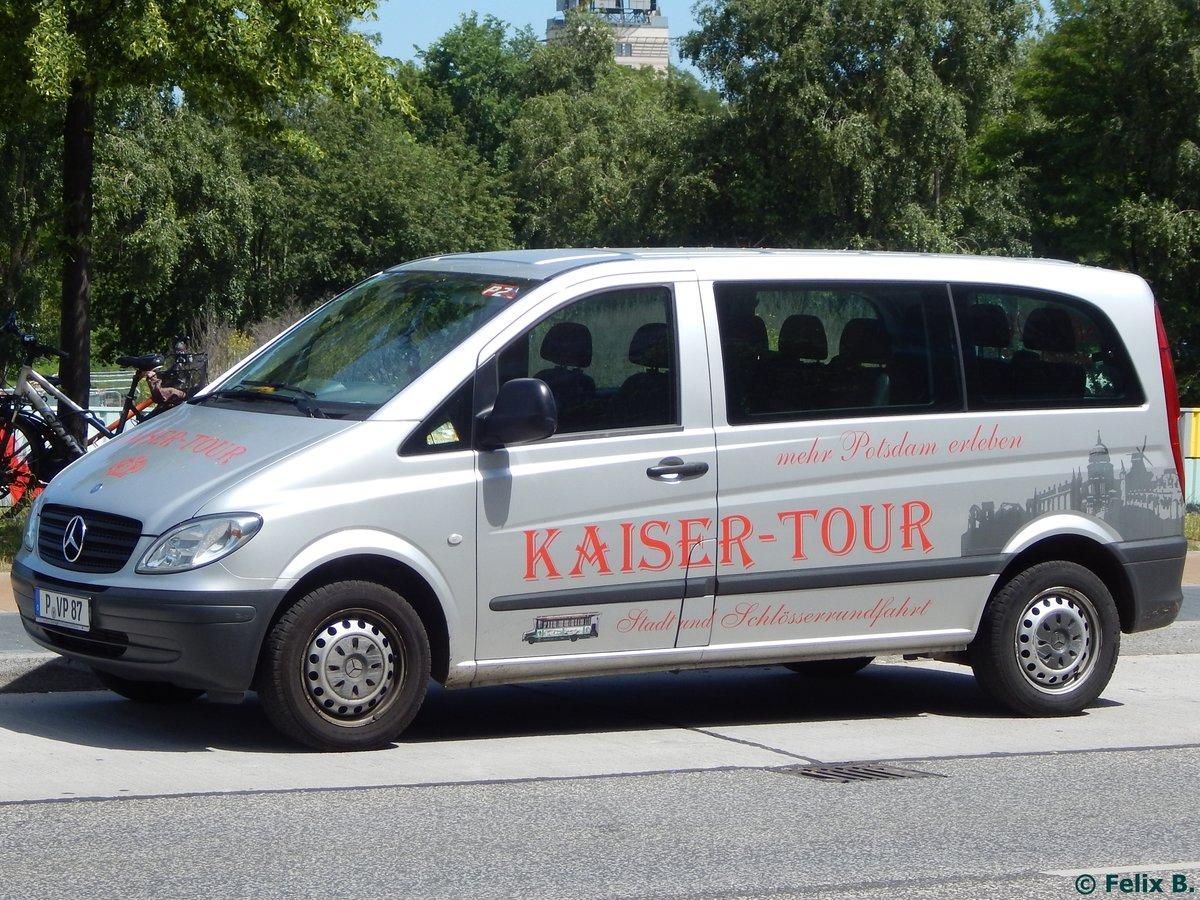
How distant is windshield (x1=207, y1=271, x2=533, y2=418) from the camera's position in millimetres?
6802

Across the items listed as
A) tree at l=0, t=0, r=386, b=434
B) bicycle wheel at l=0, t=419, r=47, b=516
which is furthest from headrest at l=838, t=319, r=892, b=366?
bicycle wheel at l=0, t=419, r=47, b=516

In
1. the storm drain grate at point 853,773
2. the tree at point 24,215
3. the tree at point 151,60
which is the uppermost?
the tree at point 24,215

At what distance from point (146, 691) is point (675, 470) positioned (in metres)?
2.53

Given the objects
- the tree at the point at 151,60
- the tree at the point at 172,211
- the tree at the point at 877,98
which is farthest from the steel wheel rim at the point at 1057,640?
the tree at the point at 877,98

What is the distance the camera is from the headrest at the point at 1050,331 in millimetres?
7844

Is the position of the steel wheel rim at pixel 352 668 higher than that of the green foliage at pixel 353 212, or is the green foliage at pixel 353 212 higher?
the green foliage at pixel 353 212

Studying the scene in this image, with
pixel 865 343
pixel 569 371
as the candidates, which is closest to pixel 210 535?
pixel 569 371

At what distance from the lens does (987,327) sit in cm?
775

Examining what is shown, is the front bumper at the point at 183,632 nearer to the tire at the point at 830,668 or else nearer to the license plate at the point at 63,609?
the license plate at the point at 63,609

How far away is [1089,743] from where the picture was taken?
740cm

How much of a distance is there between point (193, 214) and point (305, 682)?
1729 inches

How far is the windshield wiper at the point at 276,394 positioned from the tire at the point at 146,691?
128 cm

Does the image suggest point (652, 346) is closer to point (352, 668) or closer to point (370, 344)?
point (370, 344)

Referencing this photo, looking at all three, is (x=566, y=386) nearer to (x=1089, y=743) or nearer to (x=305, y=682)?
(x=305, y=682)
